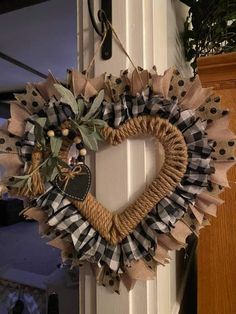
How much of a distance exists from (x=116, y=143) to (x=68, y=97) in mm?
126

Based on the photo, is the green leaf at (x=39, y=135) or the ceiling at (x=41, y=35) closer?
the green leaf at (x=39, y=135)

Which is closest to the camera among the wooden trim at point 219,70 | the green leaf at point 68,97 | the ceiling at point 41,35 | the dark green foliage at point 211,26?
the green leaf at point 68,97

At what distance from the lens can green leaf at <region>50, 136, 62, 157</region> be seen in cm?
43

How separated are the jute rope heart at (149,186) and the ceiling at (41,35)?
163 cm

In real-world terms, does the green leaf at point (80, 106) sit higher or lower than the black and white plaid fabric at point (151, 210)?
higher

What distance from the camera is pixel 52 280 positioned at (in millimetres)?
1276

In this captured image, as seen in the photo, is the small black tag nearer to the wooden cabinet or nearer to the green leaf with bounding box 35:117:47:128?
the green leaf with bounding box 35:117:47:128

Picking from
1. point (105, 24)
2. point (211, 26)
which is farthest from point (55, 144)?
point (211, 26)

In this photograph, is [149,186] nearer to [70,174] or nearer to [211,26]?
[70,174]

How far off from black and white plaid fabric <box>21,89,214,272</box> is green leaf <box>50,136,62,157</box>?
0.03 metres

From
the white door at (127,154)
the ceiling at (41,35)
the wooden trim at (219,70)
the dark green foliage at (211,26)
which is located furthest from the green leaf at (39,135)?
the ceiling at (41,35)

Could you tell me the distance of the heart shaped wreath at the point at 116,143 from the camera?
45 cm

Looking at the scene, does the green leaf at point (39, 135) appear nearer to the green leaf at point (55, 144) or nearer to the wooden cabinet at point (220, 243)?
the green leaf at point (55, 144)

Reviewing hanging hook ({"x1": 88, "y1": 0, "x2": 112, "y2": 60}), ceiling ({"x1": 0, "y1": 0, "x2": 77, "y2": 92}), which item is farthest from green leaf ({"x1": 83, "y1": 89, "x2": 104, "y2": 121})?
ceiling ({"x1": 0, "y1": 0, "x2": 77, "y2": 92})
